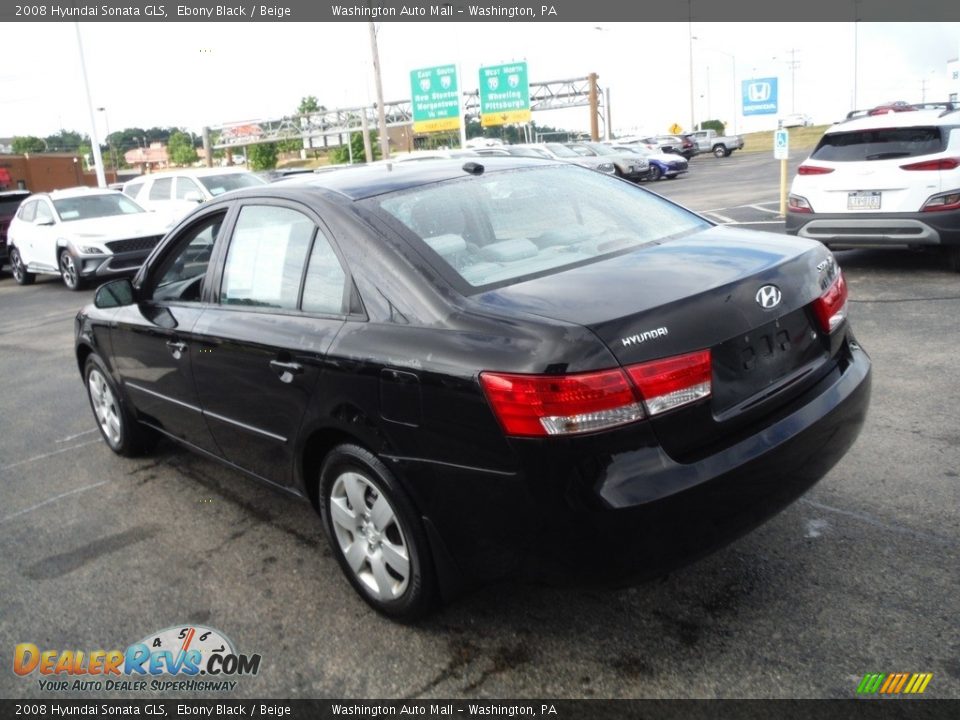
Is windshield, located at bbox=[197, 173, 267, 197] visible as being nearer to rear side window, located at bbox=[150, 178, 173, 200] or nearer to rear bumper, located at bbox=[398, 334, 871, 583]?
rear side window, located at bbox=[150, 178, 173, 200]

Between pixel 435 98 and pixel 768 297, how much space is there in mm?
41350

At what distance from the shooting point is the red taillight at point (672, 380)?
2572 millimetres

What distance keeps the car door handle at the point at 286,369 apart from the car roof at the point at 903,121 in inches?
299

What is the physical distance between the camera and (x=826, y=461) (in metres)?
3.13

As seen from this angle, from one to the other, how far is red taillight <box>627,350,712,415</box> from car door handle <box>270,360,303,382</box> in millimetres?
1433

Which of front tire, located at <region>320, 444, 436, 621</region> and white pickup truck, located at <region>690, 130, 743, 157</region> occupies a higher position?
white pickup truck, located at <region>690, 130, 743, 157</region>

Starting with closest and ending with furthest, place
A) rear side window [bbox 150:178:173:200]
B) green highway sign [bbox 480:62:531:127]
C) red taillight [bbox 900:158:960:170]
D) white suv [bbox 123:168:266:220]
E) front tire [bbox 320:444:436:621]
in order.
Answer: front tire [bbox 320:444:436:621] < red taillight [bbox 900:158:960:170] < white suv [bbox 123:168:266:220] < rear side window [bbox 150:178:173:200] < green highway sign [bbox 480:62:531:127]

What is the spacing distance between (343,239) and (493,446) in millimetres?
A: 1133

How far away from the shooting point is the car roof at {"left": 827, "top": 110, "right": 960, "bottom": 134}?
878 centimetres

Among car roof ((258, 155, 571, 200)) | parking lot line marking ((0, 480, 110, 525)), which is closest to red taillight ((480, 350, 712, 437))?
car roof ((258, 155, 571, 200))

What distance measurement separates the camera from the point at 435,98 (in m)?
42.2

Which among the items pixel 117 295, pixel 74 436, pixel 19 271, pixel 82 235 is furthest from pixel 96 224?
pixel 117 295

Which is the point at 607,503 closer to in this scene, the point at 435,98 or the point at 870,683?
the point at 870,683

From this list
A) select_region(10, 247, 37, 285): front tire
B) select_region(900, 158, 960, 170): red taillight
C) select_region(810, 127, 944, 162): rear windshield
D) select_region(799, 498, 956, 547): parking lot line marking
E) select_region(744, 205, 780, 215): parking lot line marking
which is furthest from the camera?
select_region(10, 247, 37, 285): front tire
